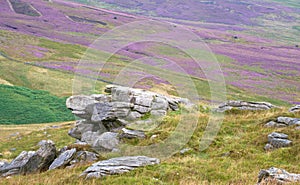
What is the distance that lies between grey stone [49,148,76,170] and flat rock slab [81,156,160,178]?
13.0ft

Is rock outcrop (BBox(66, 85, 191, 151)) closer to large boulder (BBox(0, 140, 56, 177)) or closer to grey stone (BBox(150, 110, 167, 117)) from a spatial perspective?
grey stone (BBox(150, 110, 167, 117))

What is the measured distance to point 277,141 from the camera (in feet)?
72.5

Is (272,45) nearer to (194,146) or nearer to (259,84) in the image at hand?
(259,84)

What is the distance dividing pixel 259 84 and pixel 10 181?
82.7 metres

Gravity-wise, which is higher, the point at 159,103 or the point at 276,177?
the point at 276,177

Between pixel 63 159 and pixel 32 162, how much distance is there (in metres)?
2.08

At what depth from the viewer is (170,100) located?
32438 mm

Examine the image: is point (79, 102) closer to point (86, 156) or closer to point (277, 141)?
point (86, 156)

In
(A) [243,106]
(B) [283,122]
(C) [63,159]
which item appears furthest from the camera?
(A) [243,106]

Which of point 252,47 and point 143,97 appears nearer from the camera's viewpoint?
point 143,97

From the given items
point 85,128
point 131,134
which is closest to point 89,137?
point 85,128

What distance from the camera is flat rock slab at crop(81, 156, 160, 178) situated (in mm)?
17156

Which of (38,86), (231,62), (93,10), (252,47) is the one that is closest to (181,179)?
(38,86)

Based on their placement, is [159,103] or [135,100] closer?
[135,100]
